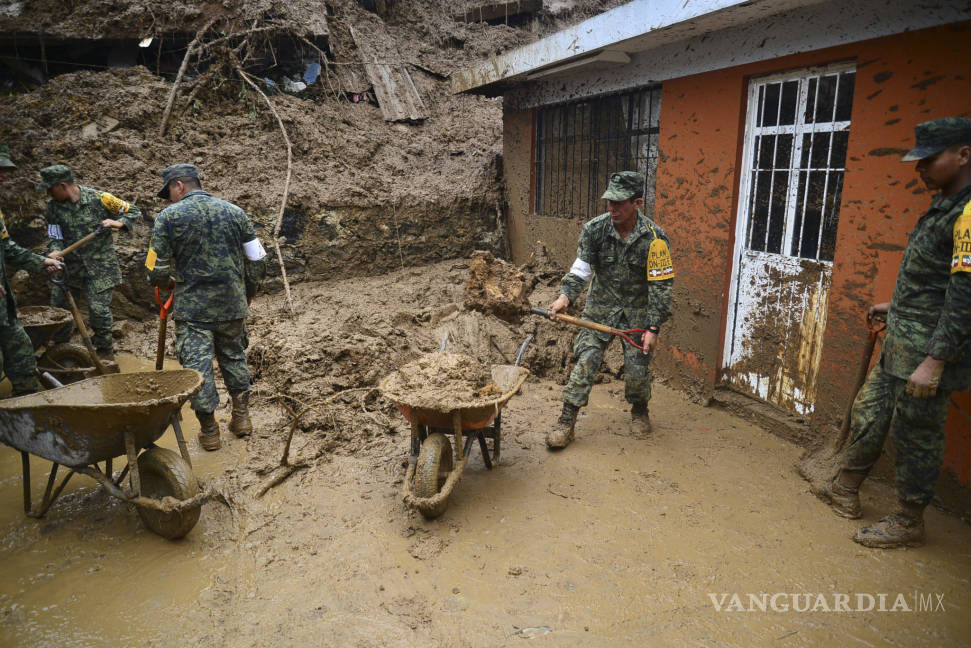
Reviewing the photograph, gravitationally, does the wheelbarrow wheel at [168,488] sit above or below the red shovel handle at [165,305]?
below

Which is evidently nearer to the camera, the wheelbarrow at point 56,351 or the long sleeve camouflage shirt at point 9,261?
the long sleeve camouflage shirt at point 9,261

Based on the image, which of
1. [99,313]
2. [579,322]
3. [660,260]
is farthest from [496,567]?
[99,313]

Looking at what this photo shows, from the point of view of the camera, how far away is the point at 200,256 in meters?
4.25

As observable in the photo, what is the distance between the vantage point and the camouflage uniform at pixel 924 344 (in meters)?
2.66

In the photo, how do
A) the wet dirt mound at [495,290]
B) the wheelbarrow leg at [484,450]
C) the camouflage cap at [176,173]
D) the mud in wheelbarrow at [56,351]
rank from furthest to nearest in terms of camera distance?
the wet dirt mound at [495,290], the mud in wheelbarrow at [56,351], the camouflage cap at [176,173], the wheelbarrow leg at [484,450]

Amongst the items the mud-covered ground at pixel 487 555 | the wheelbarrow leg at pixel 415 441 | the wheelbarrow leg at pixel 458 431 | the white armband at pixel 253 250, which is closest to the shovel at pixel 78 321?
the mud-covered ground at pixel 487 555

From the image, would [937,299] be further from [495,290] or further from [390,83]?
[390,83]

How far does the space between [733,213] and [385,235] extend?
517 cm

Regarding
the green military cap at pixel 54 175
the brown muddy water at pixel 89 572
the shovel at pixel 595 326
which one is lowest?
the brown muddy water at pixel 89 572

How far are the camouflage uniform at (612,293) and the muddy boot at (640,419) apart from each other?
0.13 m

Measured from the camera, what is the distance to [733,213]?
4883 millimetres

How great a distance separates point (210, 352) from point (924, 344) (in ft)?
15.4

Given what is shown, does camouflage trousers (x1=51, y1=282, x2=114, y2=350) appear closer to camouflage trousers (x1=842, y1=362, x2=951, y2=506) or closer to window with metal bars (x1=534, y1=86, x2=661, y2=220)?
window with metal bars (x1=534, y1=86, x2=661, y2=220)

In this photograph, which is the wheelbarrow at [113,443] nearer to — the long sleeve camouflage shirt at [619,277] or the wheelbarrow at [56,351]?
the wheelbarrow at [56,351]
